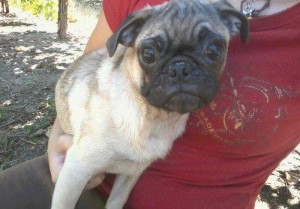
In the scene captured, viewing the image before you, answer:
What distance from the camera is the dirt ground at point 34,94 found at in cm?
358

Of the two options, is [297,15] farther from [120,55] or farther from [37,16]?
[37,16]

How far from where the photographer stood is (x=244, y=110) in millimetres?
1848

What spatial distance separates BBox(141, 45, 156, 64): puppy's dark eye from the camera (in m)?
1.73

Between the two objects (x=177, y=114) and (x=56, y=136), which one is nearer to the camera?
(x=177, y=114)

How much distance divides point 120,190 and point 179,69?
0.76 metres

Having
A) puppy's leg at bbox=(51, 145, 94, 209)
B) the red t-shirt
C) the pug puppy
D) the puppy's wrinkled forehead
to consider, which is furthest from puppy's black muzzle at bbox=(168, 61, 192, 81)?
puppy's leg at bbox=(51, 145, 94, 209)

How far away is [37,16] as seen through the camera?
798cm

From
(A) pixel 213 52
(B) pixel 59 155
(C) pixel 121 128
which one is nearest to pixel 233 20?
(A) pixel 213 52

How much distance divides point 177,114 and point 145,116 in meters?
0.13

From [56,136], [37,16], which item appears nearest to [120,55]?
[56,136]

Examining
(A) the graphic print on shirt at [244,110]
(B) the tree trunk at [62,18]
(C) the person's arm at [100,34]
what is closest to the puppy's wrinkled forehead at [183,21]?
(A) the graphic print on shirt at [244,110]

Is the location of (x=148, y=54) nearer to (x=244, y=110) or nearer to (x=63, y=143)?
(x=244, y=110)

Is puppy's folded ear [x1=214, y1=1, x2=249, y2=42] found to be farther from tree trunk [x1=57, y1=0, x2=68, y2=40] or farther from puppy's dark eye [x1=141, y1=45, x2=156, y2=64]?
tree trunk [x1=57, y1=0, x2=68, y2=40]

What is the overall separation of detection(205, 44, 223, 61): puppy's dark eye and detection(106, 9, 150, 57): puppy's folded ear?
0.96 feet
